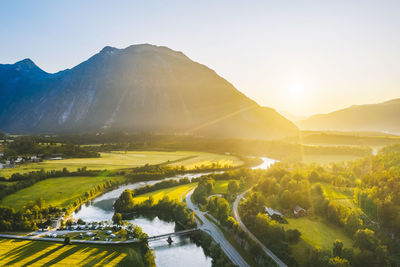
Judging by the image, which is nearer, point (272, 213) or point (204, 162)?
point (272, 213)

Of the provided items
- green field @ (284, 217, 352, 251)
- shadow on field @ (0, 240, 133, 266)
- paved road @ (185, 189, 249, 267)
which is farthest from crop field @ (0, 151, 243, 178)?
green field @ (284, 217, 352, 251)

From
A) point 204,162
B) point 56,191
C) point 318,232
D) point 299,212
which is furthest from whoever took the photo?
point 204,162

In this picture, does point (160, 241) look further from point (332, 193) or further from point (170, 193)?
point (332, 193)

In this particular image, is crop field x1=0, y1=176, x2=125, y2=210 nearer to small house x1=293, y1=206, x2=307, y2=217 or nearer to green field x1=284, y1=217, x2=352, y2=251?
small house x1=293, y1=206, x2=307, y2=217

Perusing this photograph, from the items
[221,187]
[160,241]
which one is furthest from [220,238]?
[221,187]

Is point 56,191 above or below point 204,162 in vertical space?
above

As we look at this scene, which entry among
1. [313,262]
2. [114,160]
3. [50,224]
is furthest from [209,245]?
[114,160]
